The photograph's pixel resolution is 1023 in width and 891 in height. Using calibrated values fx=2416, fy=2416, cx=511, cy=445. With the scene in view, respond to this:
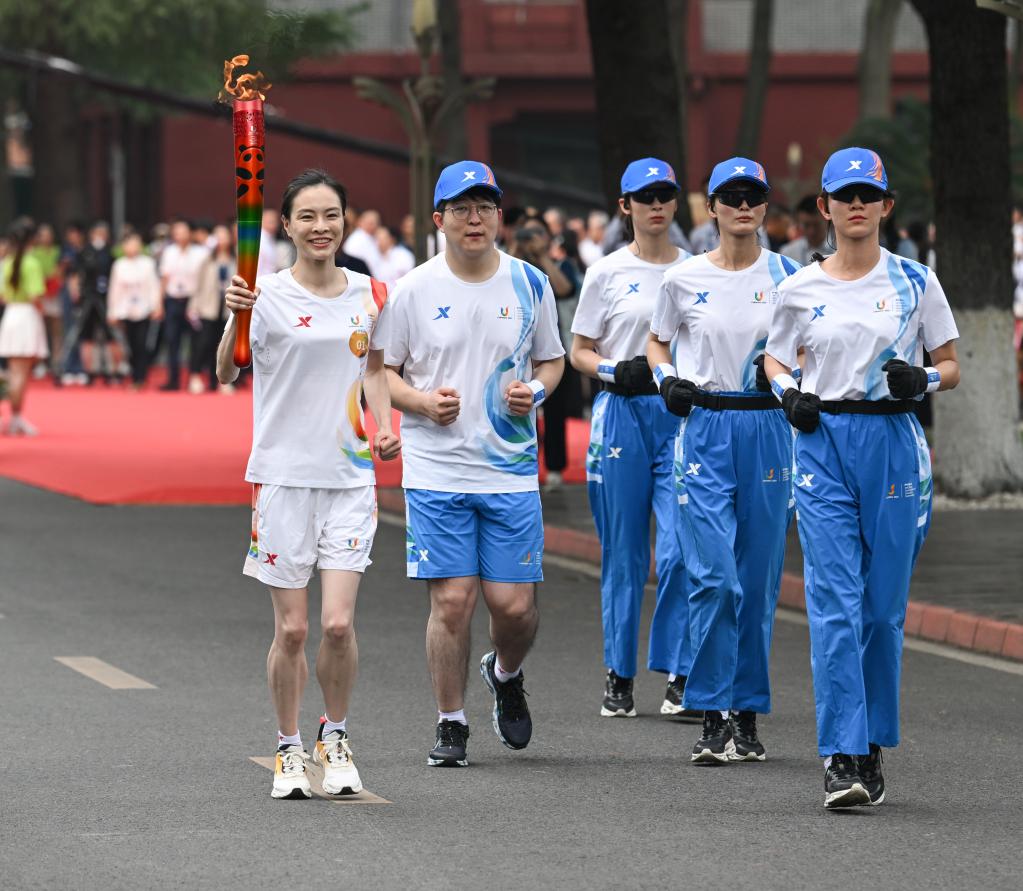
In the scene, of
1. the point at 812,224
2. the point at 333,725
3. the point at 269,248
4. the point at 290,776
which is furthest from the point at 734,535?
the point at 269,248

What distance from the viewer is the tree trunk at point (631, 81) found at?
18.0 meters

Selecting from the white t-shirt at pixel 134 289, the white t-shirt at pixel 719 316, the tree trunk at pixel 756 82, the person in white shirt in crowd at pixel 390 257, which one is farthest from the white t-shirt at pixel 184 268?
the white t-shirt at pixel 719 316

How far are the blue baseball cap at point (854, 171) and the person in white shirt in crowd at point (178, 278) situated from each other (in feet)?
70.3

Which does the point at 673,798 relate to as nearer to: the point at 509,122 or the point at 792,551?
the point at 792,551

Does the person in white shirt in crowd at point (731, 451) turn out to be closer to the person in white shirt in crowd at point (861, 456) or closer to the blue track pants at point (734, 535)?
the blue track pants at point (734, 535)

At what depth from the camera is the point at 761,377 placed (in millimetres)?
8438

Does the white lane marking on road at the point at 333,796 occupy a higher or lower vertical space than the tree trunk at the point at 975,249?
lower

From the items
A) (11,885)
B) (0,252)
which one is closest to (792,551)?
(11,885)

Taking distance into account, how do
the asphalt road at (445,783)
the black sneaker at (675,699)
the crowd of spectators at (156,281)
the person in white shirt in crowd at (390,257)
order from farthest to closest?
the person in white shirt in crowd at (390,257), the crowd of spectators at (156,281), the black sneaker at (675,699), the asphalt road at (445,783)

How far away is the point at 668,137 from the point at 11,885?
492 inches

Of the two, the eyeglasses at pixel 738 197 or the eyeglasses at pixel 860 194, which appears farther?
the eyeglasses at pixel 738 197

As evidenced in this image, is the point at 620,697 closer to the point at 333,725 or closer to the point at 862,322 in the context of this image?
the point at 333,725

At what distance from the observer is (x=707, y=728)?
837 cm

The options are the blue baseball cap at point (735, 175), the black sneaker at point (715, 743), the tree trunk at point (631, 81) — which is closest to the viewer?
the black sneaker at point (715, 743)
